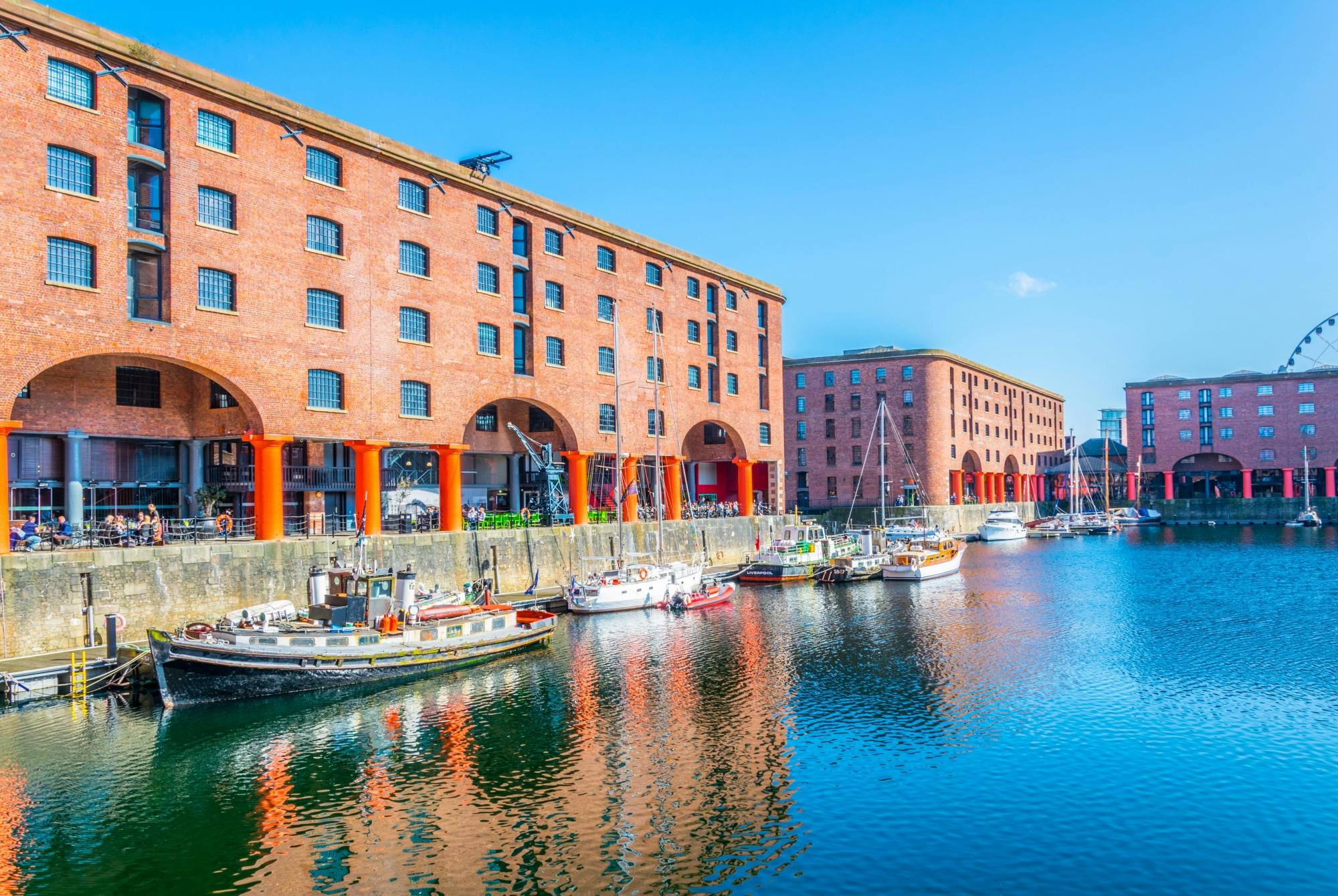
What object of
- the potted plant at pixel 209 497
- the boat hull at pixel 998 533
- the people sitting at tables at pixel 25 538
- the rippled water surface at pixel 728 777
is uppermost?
the potted plant at pixel 209 497

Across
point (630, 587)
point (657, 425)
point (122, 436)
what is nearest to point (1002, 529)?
point (657, 425)

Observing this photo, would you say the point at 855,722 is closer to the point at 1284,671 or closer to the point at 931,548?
the point at 1284,671

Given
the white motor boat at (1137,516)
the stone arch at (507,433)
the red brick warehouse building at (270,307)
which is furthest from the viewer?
the white motor boat at (1137,516)

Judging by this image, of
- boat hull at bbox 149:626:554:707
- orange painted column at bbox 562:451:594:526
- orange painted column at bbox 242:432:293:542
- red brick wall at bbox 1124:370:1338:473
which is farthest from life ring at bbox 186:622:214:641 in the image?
red brick wall at bbox 1124:370:1338:473

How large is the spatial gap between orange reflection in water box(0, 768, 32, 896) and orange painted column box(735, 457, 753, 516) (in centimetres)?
5253

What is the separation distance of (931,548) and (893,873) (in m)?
54.2

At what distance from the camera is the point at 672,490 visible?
64062 mm

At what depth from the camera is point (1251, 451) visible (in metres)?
122

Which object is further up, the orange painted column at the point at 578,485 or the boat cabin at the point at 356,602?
the orange painted column at the point at 578,485

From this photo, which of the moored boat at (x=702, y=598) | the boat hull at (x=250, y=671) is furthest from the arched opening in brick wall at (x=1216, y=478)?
the boat hull at (x=250, y=671)

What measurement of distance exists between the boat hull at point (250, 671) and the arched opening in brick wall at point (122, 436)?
1304 centimetres

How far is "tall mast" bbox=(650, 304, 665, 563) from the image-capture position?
174ft

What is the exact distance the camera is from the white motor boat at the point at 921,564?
61.9 meters

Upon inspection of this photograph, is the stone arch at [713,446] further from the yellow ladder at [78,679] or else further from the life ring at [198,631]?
the yellow ladder at [78,679]
